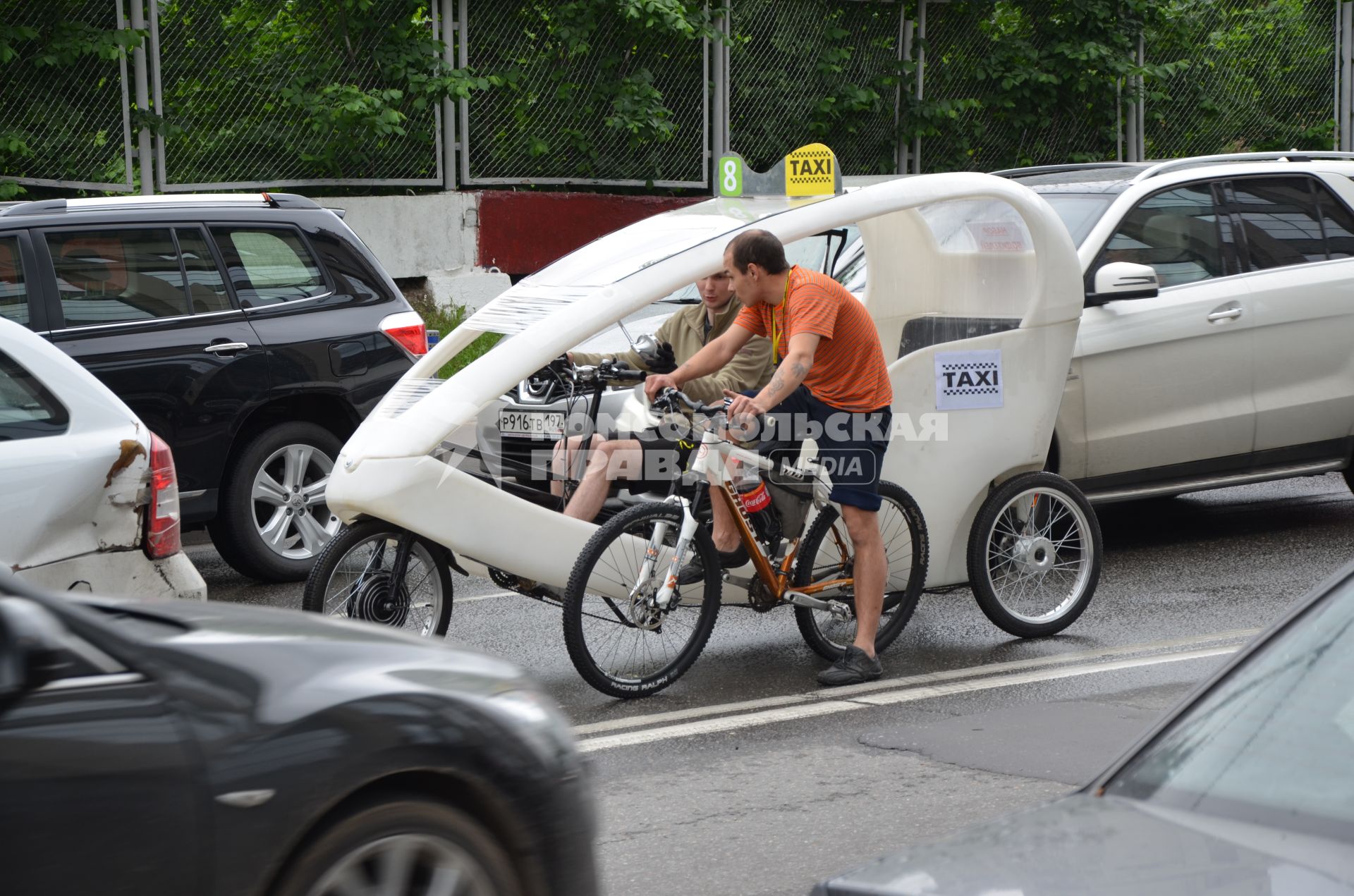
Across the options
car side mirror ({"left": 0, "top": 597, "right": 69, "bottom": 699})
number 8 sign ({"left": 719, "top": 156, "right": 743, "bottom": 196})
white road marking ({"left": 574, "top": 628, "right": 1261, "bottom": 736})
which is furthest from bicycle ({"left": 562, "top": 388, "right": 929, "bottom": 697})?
car side mirror ({"left": 0, "top": 597, "right": 69, "bottom": 699})

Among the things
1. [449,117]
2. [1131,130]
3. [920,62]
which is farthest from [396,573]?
[1131,130]

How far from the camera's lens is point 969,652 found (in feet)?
23.3

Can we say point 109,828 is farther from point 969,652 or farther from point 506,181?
point 506,181

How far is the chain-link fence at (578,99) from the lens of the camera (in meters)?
15.8

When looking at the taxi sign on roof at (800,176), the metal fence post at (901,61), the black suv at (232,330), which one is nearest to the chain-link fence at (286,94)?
the metal fence post at (901,61)

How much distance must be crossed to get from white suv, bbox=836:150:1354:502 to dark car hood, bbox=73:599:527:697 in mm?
5408

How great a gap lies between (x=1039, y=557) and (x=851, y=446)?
122 centimetres

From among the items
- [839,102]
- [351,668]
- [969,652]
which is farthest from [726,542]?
[839,102]

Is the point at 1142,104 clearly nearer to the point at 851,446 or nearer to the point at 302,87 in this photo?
the point at 302,87

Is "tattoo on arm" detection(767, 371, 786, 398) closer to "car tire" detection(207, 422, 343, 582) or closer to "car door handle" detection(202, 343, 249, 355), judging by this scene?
"car tire" detection(207, 422, 343, 582)

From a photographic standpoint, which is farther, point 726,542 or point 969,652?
point 969,652

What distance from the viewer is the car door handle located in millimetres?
8375

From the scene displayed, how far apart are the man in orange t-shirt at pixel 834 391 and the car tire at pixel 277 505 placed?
115 inches

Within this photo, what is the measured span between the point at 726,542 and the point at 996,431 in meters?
1.39
